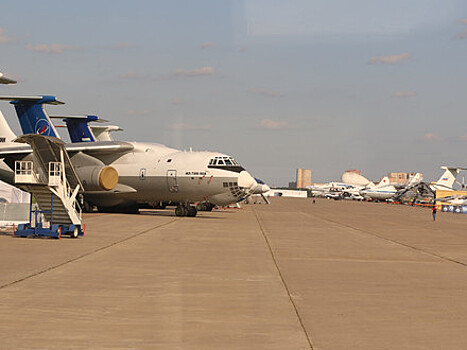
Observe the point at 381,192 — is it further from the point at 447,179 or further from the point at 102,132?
the point at 102,132

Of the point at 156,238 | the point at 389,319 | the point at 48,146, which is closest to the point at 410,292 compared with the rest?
the point at 389,319

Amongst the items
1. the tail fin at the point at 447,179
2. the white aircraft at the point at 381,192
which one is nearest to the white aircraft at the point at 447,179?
the tail fin at the point at 447,179

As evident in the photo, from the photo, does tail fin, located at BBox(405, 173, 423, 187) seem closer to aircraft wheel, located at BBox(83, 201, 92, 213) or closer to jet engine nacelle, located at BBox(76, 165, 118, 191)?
aircraft wheel, located at BBox(83, 201, 92, 213)

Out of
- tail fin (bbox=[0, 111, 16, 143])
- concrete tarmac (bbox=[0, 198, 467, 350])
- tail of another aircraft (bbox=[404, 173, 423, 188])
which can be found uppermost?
tail fin (bbox=[0, 111, 16, 143])

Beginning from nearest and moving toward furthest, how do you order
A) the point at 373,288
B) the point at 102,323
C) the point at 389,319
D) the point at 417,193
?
1. the point at 102,323
2. the point at 389,319
3. the point at 373,288
4. the point at 417,193

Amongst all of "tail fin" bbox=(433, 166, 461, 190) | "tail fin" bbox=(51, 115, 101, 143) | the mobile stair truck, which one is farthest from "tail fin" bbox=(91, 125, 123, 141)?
"tail fin" bbox=(433, 166, 461, 190)

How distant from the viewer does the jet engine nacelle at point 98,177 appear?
36.6 meters

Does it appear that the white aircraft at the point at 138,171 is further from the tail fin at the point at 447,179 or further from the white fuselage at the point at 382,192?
the white fuselage at the point at 382,192

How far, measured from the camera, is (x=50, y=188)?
920 inches

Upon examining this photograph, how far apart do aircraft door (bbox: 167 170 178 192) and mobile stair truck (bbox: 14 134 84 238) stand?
1462 cm

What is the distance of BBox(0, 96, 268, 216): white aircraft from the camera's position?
37806 millimetres

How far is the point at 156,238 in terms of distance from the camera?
77.5 feet

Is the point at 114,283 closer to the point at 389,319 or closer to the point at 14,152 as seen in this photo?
the point at 389,319

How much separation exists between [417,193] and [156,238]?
105280 mm
